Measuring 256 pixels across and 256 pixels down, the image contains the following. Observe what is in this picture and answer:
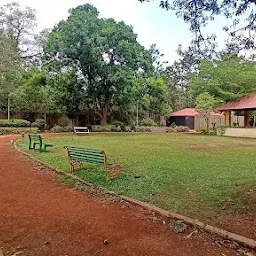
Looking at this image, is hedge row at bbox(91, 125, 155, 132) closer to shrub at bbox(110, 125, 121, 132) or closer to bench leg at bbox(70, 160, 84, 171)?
shrub at bbox(110, 125, 121, 132)

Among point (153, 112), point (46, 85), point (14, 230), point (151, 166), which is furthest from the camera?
point (153, 112)

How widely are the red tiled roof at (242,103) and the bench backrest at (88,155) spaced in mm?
17604

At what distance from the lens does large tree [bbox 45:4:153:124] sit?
2094cm

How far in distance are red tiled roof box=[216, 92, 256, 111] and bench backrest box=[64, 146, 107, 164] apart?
17604 millimetres

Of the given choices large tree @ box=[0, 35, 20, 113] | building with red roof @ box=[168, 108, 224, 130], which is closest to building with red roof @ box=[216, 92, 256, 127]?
building with red roof @ box=[168, 108, 224, 130]

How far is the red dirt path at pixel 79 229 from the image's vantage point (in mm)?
3012

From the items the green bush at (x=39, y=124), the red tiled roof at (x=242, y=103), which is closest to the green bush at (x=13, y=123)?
the green bush at (x=39, y=124)

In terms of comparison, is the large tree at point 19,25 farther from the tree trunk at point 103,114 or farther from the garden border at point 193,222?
the garden border at point 193,222

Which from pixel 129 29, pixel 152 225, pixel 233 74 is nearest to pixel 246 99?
pixel 233 74

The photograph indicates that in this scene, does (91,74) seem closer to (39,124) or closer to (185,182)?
(39,124)

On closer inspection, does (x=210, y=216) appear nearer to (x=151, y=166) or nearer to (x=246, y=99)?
(x=151, y=166)

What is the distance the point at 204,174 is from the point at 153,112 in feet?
88.8

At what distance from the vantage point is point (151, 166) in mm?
7480

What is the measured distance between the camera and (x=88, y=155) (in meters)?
6.37
